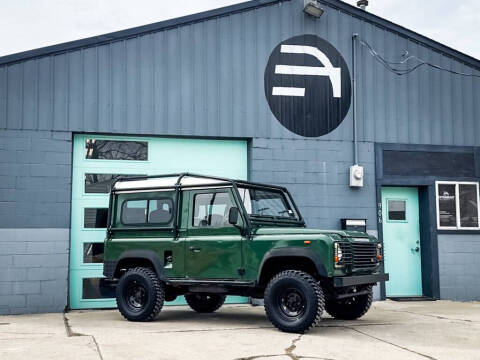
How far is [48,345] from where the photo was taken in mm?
7336

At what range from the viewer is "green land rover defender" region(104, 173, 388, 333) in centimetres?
819

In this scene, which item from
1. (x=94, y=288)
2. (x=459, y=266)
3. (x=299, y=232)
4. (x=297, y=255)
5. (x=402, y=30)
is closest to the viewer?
(x=297, y=255)

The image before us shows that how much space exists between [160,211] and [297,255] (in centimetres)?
248

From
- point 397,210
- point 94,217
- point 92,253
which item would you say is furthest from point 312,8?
point 92,253

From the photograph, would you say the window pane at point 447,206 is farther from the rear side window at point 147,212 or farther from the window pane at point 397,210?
the rear side window at point 147,212

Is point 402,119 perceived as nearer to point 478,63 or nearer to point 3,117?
point 478,63

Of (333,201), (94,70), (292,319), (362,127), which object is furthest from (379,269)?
(94,70)

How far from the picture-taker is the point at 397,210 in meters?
13.3

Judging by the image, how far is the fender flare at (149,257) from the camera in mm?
9320

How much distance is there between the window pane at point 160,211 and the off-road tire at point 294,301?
203 cm

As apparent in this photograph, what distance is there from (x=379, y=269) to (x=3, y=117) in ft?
22.8

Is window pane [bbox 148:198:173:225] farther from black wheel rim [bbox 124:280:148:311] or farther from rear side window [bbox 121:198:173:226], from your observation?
black wheel rim [bbox 124:280:148:311]

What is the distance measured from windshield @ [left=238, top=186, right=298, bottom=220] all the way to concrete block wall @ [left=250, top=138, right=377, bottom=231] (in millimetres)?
2390

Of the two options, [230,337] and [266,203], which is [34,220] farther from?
[230,337]
